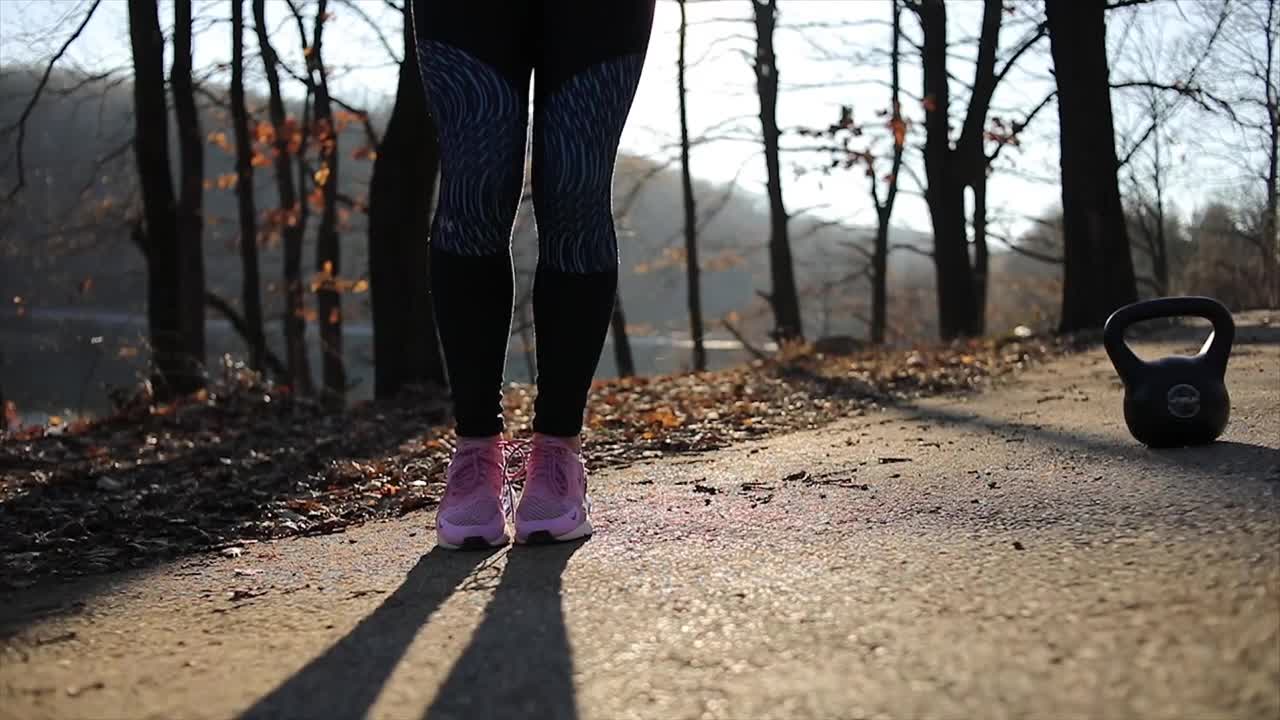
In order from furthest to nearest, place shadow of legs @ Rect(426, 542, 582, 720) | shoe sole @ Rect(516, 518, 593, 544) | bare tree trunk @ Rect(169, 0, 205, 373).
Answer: bare tree trunk @ Rect(169, 0, 205, 373)
shoe sole @ Rect(516, 518, 593, 544)
shadow of legs @ Rect(426, 542, 582, 720)

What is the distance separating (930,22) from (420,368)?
11.0 metres

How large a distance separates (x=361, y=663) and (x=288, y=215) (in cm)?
1691

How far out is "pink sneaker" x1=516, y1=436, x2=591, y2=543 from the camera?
1.86m

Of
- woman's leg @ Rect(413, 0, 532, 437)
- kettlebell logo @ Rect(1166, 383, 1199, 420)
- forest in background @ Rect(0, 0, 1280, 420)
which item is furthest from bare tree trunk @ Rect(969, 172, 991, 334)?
woman's leg @ Rect(413, 0, 532, 437)

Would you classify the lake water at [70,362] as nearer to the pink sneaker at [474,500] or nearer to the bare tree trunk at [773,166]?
the bare tree trunk at [773,166]

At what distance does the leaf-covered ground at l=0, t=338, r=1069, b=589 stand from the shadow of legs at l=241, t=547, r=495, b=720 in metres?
0.83

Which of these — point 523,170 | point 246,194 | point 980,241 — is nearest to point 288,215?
point 246,194

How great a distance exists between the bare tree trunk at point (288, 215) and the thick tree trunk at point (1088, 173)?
11.0 m

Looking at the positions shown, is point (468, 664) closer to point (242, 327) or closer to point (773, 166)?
point (242, 327)

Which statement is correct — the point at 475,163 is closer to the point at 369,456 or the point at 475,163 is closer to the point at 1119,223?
the point at 369,456

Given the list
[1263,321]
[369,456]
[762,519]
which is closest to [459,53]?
[762,519]

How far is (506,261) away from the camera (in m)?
1.98

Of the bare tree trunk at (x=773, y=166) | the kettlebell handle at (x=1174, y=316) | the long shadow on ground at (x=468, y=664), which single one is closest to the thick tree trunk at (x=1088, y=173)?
the kettlebell handle at (x=1174, y=316)

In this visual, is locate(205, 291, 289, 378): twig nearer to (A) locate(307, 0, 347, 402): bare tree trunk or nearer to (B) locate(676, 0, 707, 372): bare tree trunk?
(A) locate(307, 0, 347, 402): bare tree trunk
